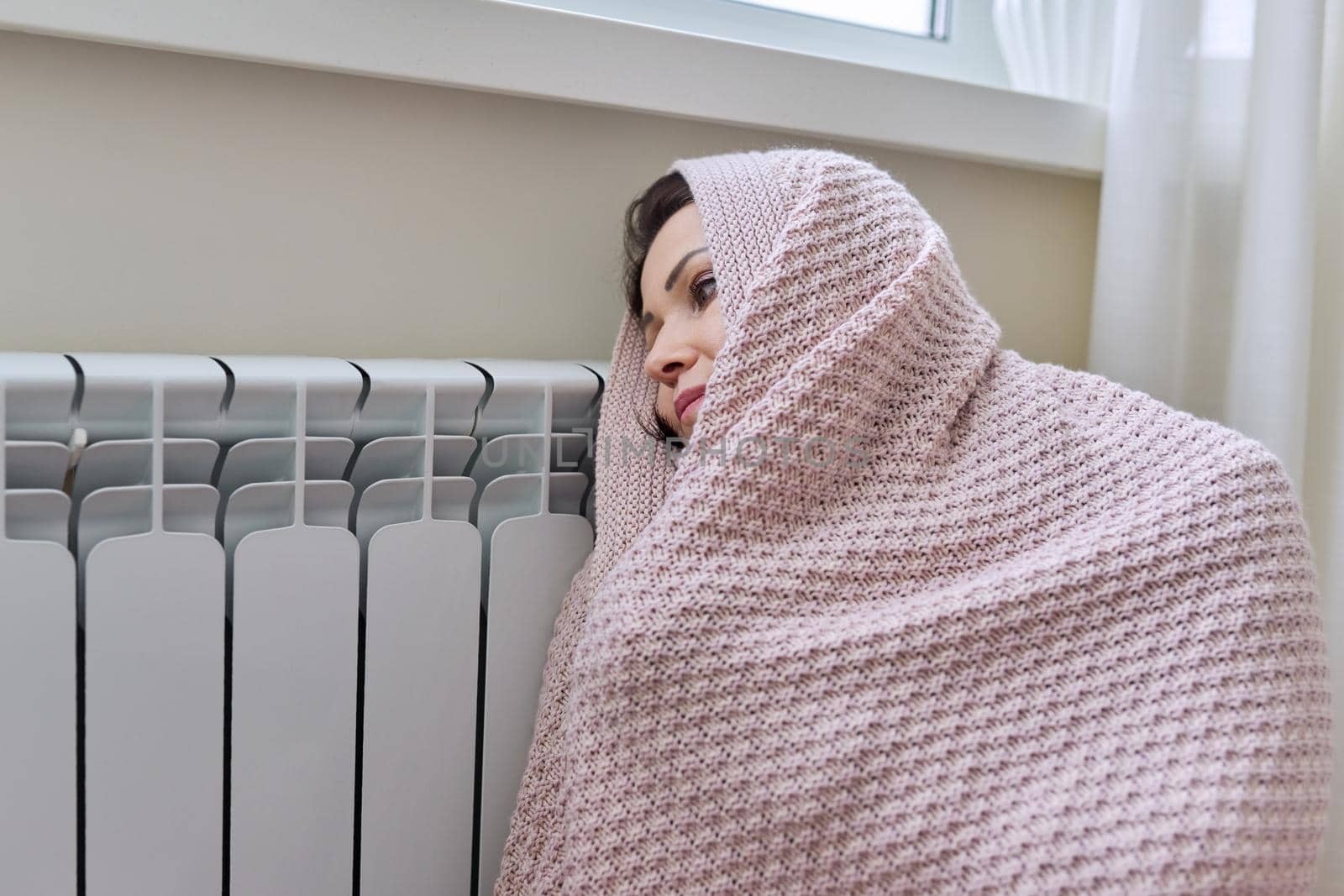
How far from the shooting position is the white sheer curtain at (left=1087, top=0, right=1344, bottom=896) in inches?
36.9

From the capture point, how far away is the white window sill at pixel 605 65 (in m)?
0.75

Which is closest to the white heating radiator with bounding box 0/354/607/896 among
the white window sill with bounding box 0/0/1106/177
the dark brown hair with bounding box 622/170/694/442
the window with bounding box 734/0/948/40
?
the dark brown hair with bounding box 622/170/694/442

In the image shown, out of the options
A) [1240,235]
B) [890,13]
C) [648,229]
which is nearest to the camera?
[648,229]

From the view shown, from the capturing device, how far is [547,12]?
0.86m

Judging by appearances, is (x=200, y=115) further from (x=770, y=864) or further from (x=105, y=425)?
(x=770, y=864)

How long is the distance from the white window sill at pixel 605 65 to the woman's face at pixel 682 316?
0.18 metres

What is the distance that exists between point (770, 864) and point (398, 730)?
12.9 inches

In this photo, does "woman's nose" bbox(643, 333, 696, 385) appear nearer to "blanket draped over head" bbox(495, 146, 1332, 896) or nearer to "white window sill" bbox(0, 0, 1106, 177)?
"blanket draped over head" bbox(495, 146, 1332, 896)

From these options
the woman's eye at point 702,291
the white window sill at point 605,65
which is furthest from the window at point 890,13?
the woman's eye at point 702,291

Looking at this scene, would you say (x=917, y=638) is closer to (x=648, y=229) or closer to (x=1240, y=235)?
(x=648, y=229)

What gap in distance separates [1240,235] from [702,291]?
1.99ft

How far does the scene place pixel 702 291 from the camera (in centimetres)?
77

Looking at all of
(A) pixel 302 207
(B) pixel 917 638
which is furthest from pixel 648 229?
(B) pixel 917 638

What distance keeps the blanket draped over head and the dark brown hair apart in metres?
0.11
